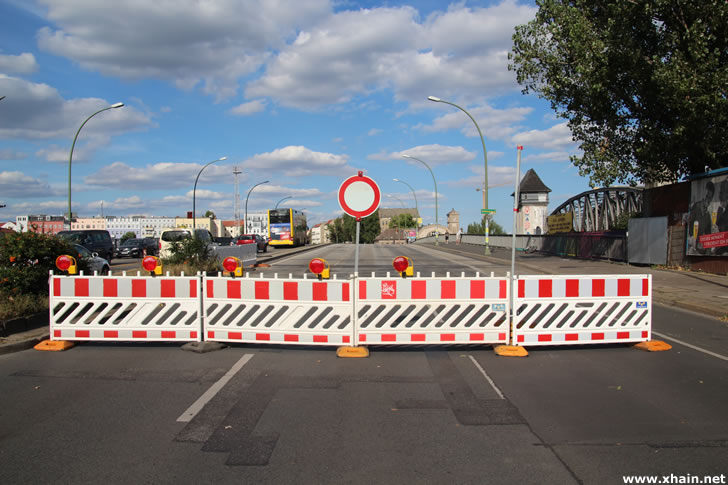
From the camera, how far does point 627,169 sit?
22734 mm

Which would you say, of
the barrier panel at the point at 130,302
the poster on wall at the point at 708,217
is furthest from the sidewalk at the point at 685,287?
the barrier panel at the point at 130,302

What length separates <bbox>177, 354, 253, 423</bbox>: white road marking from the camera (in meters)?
4.93

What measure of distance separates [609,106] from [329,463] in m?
22.6

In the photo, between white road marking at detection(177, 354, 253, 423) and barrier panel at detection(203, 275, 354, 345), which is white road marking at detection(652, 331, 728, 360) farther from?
white road marking at detection(177, 354, 253, 423)

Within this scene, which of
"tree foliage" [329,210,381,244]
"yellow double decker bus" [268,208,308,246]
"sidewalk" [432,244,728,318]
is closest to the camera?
"sidewalk" [432,244,728,318]

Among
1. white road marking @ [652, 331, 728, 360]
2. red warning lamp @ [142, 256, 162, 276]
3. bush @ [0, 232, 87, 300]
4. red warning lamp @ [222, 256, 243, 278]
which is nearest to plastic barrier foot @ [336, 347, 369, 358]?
red warning lamp @ [222, 256, 243, 278]

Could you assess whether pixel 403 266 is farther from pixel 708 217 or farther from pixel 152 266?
pixel 708 217

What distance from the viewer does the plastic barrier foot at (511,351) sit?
290 inches

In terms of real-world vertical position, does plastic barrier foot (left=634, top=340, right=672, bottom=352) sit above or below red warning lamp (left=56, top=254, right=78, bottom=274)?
below

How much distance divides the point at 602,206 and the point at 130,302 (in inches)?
1548

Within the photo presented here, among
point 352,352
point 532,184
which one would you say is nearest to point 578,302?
point 352,352

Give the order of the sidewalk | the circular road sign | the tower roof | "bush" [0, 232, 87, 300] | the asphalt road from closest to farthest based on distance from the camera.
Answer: the asphalt road → the circular road sign → "bush" [0, 232, 87, 300] → the sidewalk → the tower roof

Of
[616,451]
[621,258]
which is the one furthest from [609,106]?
[616,451]

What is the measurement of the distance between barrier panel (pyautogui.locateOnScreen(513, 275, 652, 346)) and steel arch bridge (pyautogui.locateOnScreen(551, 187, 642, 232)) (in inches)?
1143
